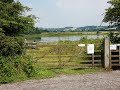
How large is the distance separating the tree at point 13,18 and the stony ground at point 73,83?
2962 mm

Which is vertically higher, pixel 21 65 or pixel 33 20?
pixel 33 20

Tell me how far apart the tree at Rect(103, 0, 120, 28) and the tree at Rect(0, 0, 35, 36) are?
6.70m

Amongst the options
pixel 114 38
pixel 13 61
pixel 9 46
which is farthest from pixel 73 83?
pixel 114 38

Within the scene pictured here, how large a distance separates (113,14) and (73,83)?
875cm

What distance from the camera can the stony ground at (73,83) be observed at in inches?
524

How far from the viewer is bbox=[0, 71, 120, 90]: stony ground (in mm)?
13312

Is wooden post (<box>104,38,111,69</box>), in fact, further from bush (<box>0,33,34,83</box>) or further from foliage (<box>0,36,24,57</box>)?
foliage (<box>0,36,24,57</box>)

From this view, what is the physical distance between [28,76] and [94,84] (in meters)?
3.75

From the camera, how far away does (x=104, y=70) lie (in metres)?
18.7

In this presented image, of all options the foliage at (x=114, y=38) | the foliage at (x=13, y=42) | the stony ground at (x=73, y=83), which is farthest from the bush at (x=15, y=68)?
the foliage at (x=114, y=38)

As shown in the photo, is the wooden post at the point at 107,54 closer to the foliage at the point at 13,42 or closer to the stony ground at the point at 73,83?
the stony ground at the point at 73,83

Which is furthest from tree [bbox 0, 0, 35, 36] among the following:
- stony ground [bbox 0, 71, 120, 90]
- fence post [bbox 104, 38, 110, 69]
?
fence post [bbox 104, 38, 110, 69]

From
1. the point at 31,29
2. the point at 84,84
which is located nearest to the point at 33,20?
the point at 31,29

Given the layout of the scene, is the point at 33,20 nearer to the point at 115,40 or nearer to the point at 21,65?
the point at 21,65
